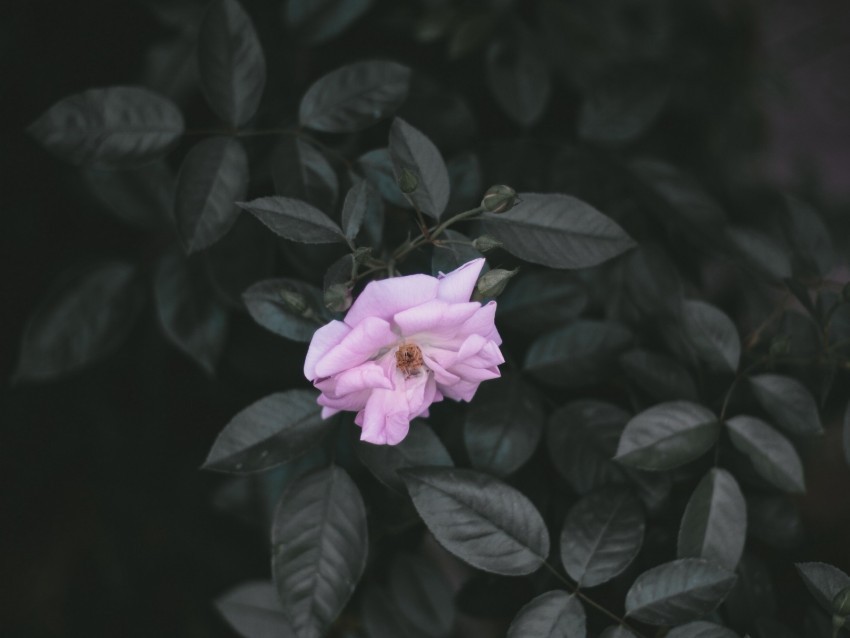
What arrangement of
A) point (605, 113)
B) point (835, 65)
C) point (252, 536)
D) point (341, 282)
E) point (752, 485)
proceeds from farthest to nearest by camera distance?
point (835, 65) → point (252, 536) → point (605, 113) → point (752, 485) → point (341, 282)

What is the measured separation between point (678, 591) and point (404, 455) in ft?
1.00

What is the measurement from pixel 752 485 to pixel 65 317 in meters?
0.93

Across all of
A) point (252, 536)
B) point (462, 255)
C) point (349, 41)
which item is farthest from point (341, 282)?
point (252, 536)

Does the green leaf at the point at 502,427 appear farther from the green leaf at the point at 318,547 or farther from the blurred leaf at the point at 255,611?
the blurred leaf at the point at 255,611

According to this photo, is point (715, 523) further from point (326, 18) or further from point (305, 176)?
point (326, 18)

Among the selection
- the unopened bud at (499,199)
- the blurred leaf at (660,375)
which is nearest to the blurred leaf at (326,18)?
the unopened bud at (499,199)

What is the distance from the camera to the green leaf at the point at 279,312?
0.76 meters

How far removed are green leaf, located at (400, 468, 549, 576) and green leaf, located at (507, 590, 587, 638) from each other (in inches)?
1.3

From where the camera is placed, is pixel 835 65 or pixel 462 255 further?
pixel 835 65

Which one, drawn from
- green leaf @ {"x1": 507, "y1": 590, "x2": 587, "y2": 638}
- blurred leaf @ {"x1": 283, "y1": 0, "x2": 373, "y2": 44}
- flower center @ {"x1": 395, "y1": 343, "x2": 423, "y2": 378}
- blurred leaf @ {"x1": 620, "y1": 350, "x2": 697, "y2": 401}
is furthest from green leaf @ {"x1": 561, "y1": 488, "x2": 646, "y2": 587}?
blurred leaf @ {"x1": 283, "y1": 0, "x2": 373, "y2": 44}

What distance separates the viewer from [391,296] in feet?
2.12

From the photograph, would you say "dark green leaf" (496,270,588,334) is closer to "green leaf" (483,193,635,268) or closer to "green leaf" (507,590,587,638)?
"green leaf" (483,193,635,268)

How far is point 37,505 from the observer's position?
151cm

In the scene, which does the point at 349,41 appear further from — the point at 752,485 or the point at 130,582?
the point at 130,582
